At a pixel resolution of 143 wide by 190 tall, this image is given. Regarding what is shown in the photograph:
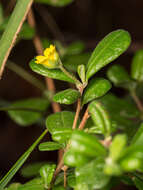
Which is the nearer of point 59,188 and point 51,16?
point 59,188

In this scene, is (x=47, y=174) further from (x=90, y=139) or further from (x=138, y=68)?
(x=138, y=68)

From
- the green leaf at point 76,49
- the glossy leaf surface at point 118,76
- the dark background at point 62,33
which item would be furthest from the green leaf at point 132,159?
the dark background at point 62,33

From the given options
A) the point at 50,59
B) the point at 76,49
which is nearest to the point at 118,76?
the point at 76,49

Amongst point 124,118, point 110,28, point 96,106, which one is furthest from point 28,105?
point 110,28

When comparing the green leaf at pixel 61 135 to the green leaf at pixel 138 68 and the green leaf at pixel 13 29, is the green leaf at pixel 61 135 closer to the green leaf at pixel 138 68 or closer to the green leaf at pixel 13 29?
the green leaf at pixel 13 29

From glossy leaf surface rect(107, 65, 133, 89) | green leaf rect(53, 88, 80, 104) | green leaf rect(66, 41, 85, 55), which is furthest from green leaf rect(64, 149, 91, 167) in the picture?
green leaf rect(66, 41, 85, 55)

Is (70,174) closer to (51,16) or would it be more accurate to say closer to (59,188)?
(59,188)
